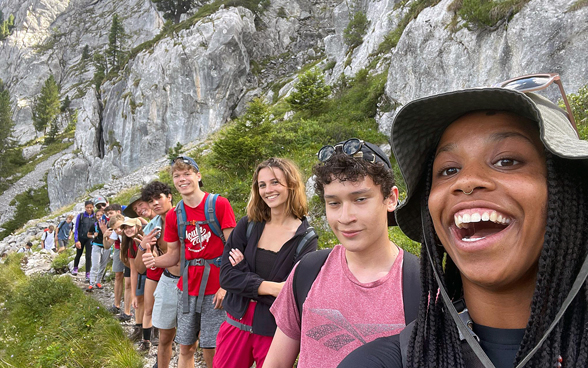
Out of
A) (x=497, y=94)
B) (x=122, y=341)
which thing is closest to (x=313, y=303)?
(x=497, y=94)

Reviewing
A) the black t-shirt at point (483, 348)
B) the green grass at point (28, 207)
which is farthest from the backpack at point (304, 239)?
the green grass at point (28, 207)

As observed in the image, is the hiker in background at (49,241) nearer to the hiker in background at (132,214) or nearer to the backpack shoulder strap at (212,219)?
the hiker in background at (132,214)

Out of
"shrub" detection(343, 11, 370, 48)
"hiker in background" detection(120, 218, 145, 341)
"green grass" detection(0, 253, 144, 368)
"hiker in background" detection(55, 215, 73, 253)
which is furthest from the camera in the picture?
"shrub" detection(343, 11, 370, 48)

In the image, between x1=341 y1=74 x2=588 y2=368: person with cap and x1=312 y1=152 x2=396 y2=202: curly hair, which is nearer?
x1=341 y1=74 x2=588 y2=368: person with cap

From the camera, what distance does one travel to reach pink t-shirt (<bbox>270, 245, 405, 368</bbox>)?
159 cm

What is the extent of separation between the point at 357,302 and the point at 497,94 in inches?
45.5

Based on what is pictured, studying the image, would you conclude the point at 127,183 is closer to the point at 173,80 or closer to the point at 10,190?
the point at 173,80

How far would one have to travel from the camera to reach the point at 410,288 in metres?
1.62

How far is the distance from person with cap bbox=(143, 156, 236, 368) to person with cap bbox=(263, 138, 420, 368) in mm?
1975

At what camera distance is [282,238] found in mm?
2955

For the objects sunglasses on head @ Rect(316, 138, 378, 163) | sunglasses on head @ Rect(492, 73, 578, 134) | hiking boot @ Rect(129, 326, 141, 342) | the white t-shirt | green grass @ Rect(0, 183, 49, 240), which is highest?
sunglasses on head @ Rect(492, 73, 578, 134)

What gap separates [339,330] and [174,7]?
48.5 meters

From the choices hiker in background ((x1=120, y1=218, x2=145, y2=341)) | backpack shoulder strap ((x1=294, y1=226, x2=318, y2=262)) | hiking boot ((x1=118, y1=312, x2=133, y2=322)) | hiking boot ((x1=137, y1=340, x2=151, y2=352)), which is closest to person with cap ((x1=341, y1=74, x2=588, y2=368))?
backpack shoulder strap ((x1=294, y1=226, x2=318, y2=262))

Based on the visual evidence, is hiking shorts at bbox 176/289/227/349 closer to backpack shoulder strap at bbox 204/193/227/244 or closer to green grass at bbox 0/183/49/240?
backpack shoulder strap at bbox 204/193/227/244
